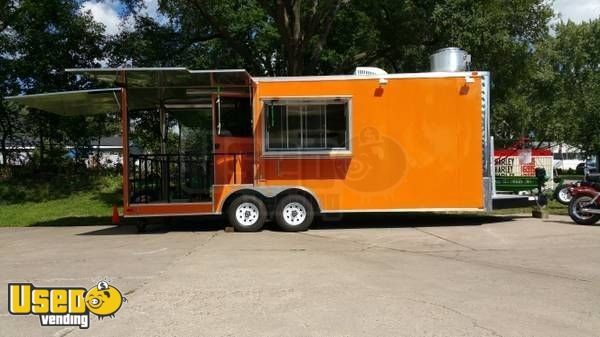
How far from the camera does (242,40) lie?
21.6 metres

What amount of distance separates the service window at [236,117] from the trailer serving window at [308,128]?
0.60 metres

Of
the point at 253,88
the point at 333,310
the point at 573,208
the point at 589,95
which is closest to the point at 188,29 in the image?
the point at 253,88

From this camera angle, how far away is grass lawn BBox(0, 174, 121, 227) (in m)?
15.9

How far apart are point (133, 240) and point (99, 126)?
11.5 meters

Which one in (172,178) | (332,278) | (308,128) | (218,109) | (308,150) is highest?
(218,109)

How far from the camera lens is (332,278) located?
24.3ft

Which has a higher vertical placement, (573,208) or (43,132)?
(43,132)

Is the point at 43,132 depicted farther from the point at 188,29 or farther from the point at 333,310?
the point at 333,310

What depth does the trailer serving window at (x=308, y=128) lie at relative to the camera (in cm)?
1243

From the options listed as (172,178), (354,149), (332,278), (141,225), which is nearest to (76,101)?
(172,178)

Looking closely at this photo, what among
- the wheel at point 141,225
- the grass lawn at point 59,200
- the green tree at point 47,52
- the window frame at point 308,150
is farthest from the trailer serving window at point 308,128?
the green tree at point 47,52

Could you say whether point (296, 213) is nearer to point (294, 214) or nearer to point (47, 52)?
point (294, 214)

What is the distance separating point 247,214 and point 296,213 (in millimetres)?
1031

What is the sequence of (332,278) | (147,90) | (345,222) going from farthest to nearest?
(345,222), (147,90), (332,278)
